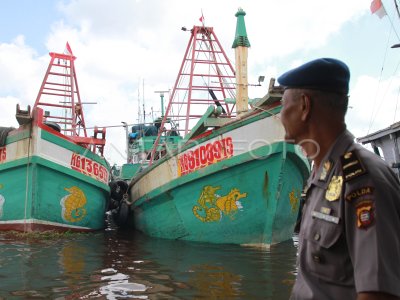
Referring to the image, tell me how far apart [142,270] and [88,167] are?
4.41 metres

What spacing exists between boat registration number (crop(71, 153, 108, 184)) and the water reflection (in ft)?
5.76

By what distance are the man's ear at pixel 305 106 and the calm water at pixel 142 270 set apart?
3.06 metres

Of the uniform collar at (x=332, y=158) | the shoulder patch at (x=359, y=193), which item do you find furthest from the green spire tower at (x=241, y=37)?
the shoulder patch at (x=359, y=193)

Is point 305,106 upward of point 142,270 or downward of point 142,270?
upward

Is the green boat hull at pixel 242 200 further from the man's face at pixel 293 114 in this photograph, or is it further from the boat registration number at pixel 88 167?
the man's face at pixel 293 114

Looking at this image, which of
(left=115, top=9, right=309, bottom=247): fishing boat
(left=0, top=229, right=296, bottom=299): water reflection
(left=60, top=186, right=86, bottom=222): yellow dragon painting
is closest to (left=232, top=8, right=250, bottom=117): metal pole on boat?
(left=115, top=9, right=309, bottom=247): fishing boat

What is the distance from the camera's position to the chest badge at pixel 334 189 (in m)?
1.13

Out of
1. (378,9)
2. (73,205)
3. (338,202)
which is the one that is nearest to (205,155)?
(73,205)

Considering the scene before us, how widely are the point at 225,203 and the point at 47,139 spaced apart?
401 centimetres

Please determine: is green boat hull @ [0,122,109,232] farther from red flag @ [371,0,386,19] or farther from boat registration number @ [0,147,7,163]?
red flag @ [371,0,386,19]

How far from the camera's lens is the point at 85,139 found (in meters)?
8.77

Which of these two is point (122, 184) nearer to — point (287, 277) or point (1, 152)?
point (1, 152)

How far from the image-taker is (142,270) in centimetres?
523

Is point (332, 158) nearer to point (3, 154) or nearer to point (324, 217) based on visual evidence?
point (324, 217)
